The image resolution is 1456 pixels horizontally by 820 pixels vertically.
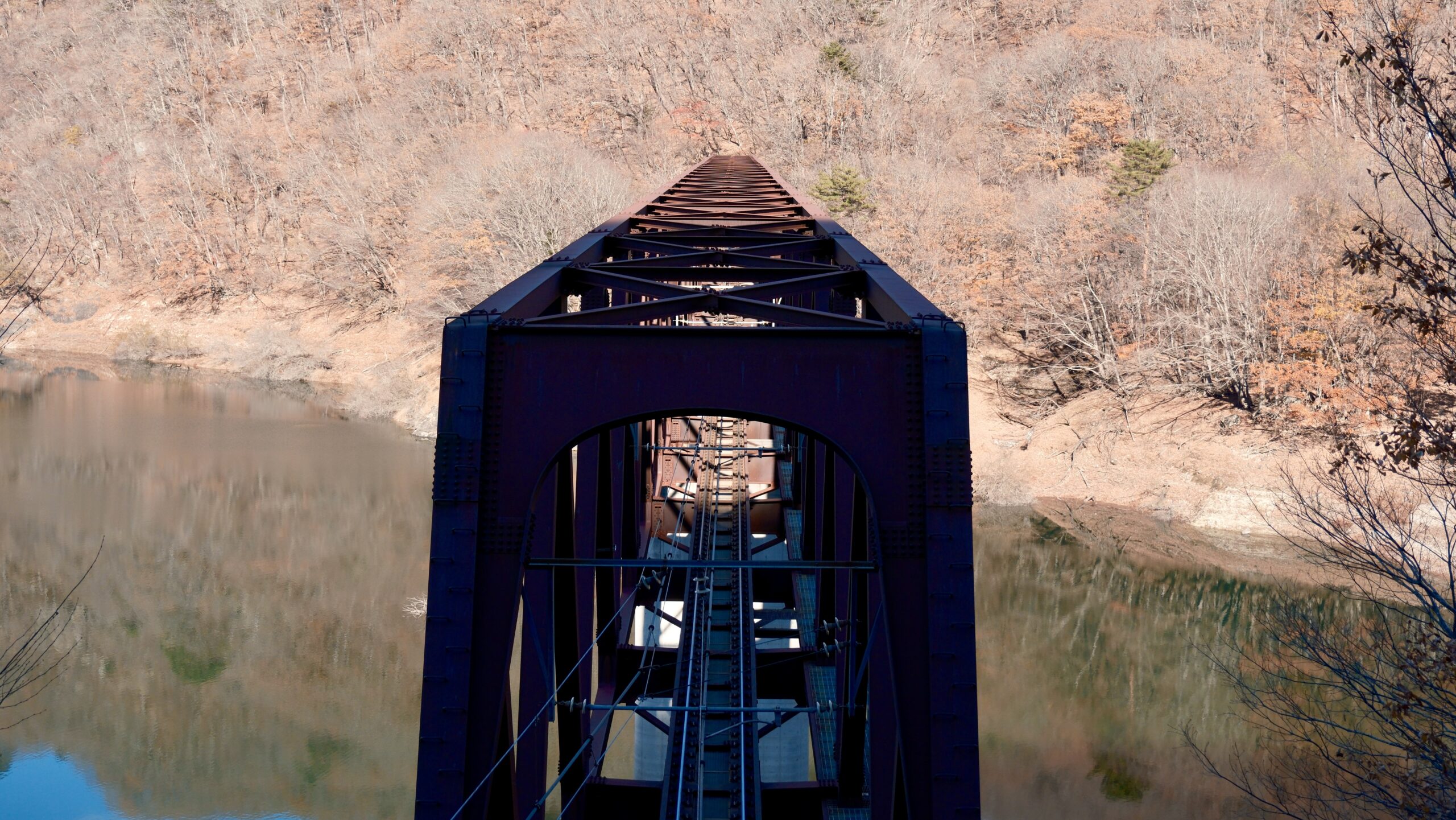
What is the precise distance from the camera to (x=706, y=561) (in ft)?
26.6

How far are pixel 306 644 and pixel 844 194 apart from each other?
967 inches

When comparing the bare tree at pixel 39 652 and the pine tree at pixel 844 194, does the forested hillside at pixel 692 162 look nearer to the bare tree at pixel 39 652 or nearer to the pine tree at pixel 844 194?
the pine tree at pixel 844 194

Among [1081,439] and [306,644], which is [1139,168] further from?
[306,644]

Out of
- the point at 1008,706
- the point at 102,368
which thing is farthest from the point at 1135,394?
the point at 102,368

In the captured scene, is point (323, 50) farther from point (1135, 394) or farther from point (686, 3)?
point (1135, 394)

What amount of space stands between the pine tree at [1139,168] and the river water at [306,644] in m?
13.8

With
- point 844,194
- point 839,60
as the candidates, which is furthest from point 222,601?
point 839,60

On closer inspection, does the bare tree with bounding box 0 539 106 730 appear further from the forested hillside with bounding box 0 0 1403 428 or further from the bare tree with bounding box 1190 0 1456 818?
the forested hillside with bounding box 0 0 1403 428

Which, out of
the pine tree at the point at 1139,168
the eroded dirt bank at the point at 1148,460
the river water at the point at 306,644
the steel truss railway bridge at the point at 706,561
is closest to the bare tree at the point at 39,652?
the river water at the point at 306,644

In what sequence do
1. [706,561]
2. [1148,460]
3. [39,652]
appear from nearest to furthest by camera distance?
[706,561] → [39,652] → [1148,460]

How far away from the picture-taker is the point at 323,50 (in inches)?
2913

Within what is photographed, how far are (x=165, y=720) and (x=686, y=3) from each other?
5593 cm

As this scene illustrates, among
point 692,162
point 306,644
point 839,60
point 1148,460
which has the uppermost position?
point 839,60

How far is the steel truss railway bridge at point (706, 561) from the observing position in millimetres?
5461
